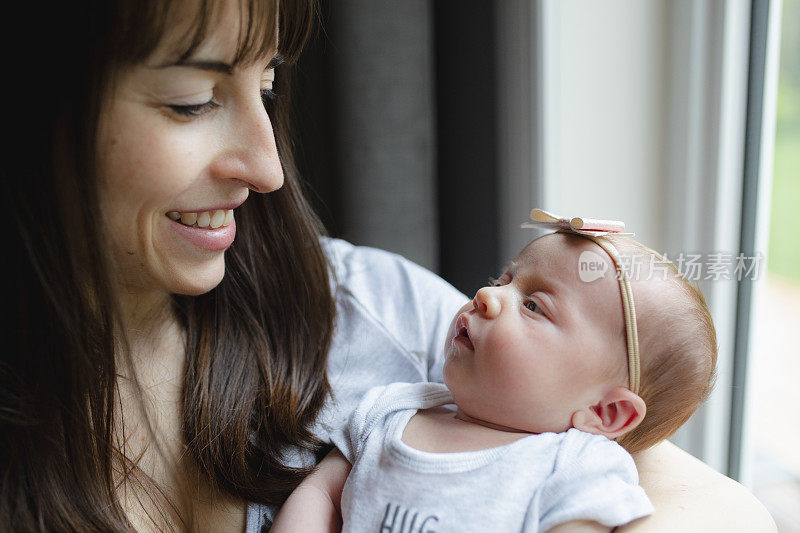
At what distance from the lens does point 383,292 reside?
1.18 meters

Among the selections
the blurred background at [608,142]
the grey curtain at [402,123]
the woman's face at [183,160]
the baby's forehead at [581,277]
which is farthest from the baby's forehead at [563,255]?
the grey curtain at [402,123]

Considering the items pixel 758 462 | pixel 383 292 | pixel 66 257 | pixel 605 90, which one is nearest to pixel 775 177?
pixel 605 90

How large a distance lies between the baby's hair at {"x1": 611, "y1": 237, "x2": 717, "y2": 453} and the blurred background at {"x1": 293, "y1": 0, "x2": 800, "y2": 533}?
40 cm

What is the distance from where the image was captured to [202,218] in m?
0.87

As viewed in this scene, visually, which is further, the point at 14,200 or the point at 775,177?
the point at 775,177

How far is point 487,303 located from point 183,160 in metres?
0.40

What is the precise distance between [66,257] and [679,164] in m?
1.01

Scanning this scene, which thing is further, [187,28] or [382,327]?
[382,327]

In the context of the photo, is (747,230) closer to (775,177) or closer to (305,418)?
(775,177)

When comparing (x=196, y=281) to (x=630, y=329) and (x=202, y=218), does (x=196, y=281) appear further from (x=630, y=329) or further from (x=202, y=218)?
(x=630, y=329)

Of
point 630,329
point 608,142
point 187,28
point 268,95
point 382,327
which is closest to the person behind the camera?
point 187,28

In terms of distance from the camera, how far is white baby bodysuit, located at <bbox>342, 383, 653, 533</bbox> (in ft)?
2.55

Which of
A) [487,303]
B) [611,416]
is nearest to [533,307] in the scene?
[487,303]

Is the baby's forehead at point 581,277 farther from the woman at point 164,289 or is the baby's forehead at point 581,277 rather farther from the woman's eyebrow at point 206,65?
the woman's eyebrow at point 206,65
